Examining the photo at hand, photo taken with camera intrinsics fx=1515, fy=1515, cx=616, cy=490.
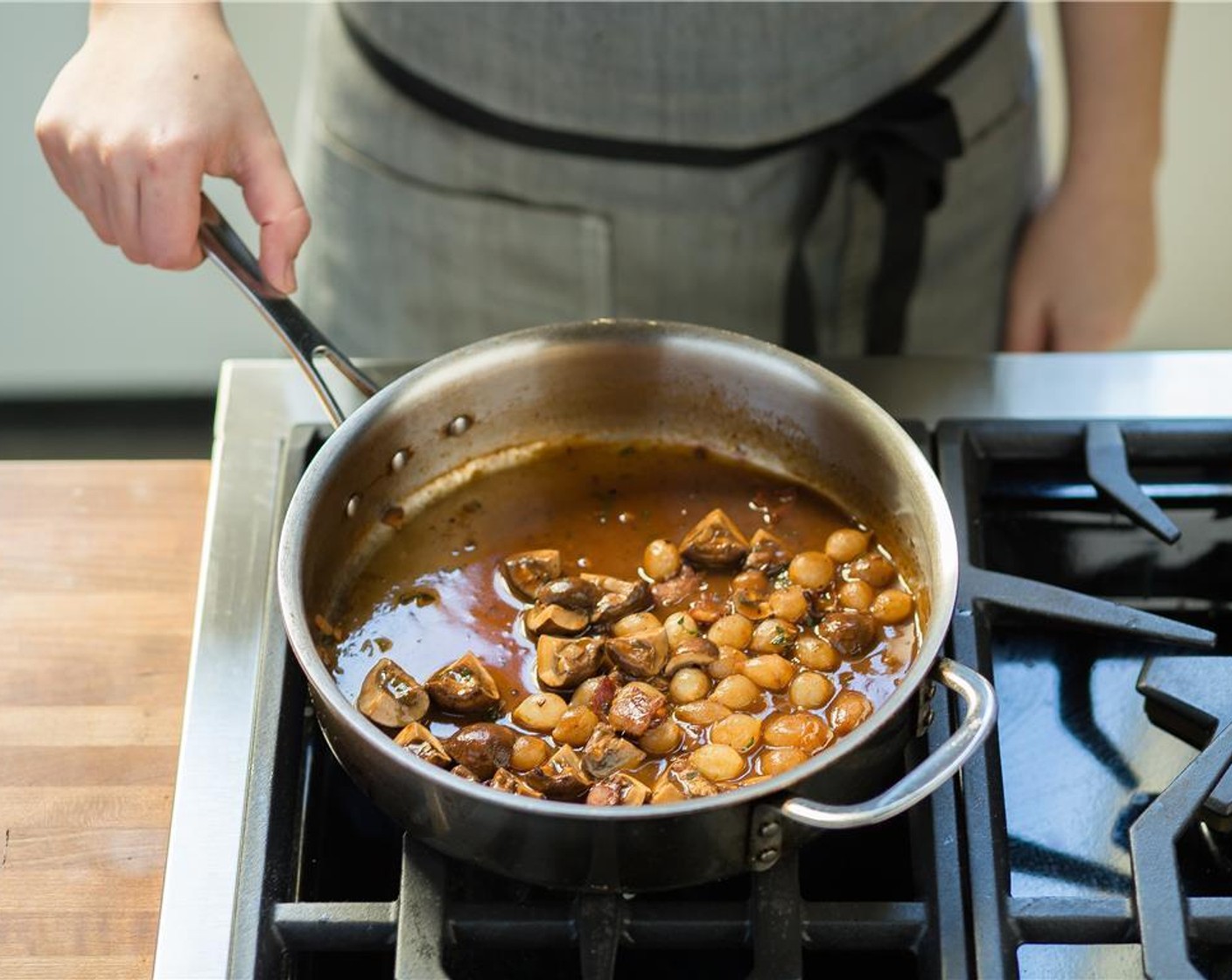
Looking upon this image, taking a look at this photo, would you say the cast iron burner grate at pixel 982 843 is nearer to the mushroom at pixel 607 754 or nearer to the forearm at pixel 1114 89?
the mushroom at pixel 607 754

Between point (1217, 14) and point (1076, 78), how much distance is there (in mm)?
1214

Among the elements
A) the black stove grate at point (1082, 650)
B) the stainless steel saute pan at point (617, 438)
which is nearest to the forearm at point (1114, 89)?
the black stove grate at point (1082, 650)

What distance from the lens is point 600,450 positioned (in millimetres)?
1050

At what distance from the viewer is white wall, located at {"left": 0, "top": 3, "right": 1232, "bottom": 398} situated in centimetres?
224

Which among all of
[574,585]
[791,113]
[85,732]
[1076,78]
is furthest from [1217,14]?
[85,732]

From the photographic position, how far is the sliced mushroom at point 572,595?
0.92 metres

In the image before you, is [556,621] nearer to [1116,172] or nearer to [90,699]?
[90,699]

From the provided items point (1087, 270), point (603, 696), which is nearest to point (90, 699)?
point (603, 696)

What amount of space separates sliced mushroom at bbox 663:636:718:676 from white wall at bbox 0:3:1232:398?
1621 mm

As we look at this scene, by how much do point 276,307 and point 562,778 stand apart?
388mm

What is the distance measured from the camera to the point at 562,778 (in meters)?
0.81

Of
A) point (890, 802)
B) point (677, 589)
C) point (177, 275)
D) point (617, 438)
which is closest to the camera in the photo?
point (890, 802)

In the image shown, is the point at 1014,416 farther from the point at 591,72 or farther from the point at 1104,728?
the point at 591,72

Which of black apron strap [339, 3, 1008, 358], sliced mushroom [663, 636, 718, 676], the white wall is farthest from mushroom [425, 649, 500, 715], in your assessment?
the white wall
